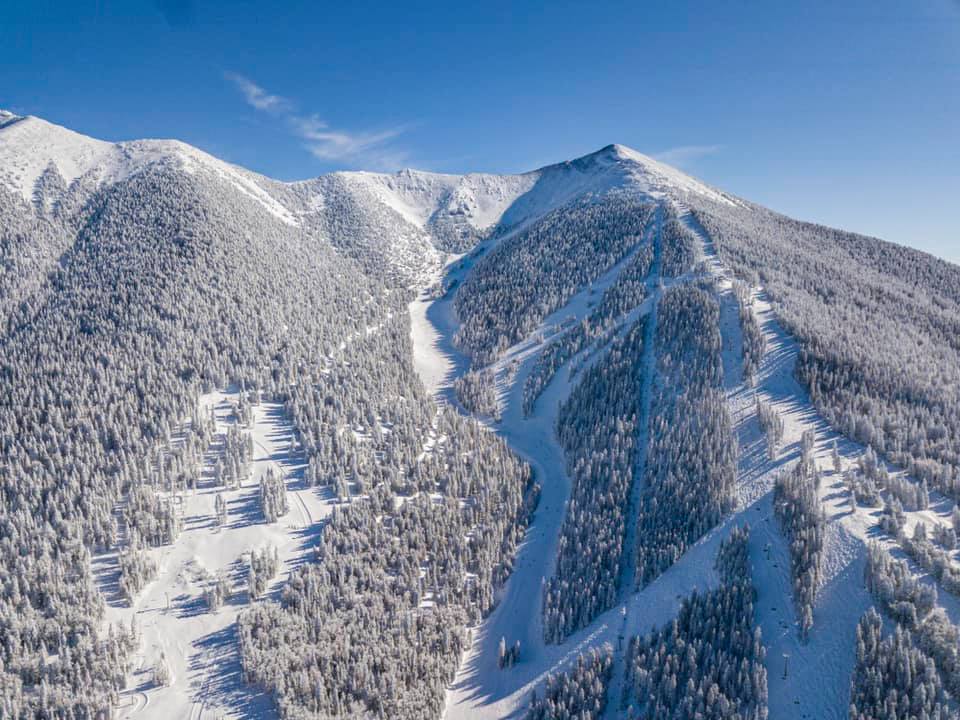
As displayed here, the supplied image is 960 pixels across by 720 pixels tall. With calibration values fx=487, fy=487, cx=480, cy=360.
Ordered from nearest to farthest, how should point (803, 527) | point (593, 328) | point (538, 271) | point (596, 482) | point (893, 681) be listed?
point (893, 681) → point (803, 527) → point (596, 482) → point (593, 328) → point (538, 271)

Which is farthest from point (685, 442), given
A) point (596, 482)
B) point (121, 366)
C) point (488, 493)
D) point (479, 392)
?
point (121, 366)

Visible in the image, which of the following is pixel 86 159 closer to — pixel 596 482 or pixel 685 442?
pixel 596 482

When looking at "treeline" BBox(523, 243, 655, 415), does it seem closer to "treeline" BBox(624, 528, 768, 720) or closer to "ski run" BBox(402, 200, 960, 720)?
"ski run" BBox(402, 200, 960, 720)

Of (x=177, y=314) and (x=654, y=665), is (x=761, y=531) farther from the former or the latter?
(x=177, y=314)

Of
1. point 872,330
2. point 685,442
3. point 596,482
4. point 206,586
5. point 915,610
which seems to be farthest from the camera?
point 872,330

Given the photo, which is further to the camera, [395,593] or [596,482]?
[596,482]

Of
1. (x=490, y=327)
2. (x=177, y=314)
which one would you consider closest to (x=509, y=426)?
(x=490, y=327)

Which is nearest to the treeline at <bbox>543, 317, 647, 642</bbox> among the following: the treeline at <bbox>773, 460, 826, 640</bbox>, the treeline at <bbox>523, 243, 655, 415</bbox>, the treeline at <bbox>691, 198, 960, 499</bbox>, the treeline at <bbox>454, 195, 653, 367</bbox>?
the treeline at <bbox>523, 243, 655, 415</bbox>

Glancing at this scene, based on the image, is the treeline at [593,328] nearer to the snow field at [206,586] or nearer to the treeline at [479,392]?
the treeline at [479,392]
